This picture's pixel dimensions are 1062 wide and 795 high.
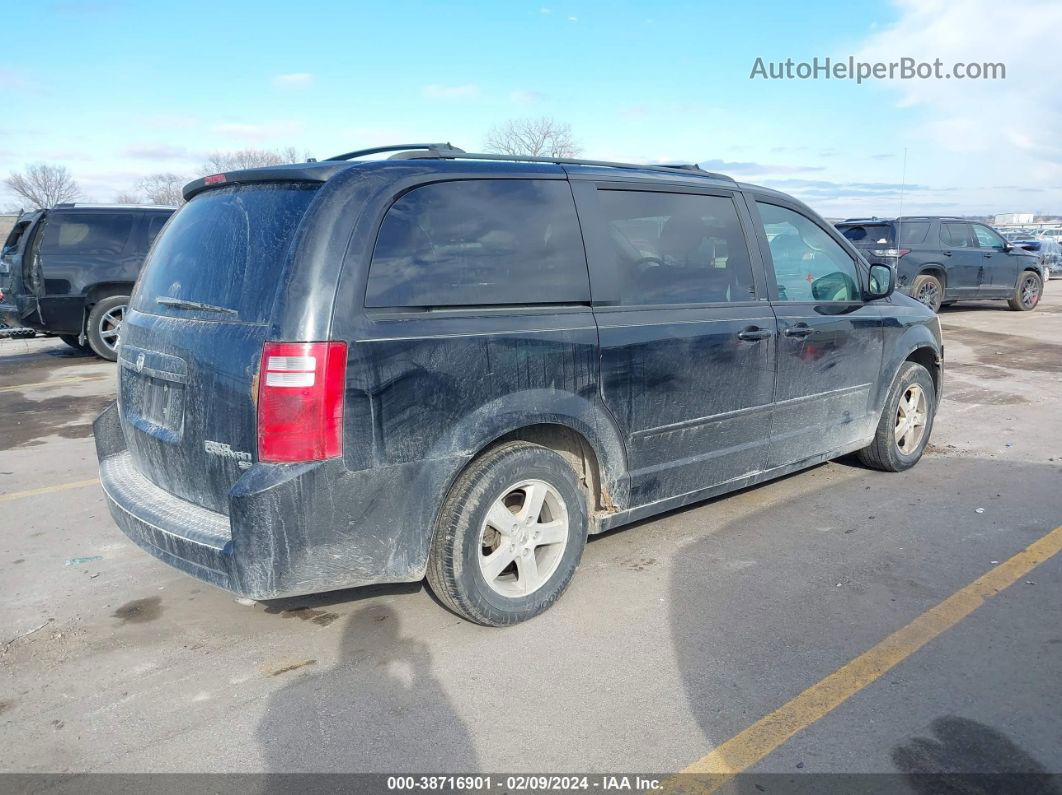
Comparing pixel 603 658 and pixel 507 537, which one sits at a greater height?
pixel 507 537

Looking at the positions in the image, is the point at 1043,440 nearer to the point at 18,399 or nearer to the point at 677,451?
the point at 677,451

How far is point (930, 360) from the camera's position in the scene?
5859 millimetres

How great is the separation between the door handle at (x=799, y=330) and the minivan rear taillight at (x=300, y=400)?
8.65 ft

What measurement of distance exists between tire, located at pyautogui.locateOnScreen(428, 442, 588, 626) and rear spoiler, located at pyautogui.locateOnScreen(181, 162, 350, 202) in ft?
4.12

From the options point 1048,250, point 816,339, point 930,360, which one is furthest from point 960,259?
point 1048,250

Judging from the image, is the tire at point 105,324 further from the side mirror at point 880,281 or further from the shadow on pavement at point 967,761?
the shadow on pavement at point 967,761

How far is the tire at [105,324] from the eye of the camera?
1082cm

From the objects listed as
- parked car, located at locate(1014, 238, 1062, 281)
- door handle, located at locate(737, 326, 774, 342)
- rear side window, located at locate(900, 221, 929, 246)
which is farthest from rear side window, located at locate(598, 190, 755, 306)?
parked car, located at locate(1014, 238, 1062, 281)

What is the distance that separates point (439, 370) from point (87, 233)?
31.2 ft

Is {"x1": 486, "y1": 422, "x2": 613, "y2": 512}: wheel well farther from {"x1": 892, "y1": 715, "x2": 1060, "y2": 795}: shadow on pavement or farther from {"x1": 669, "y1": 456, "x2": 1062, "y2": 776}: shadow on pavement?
{"x1": 892, "y1": 715, "x2": 1060, "y2": 795}: shadow on pavement

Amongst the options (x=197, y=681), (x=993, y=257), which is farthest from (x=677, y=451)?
(x=993, y=257)

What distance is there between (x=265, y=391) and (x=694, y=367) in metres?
2.10

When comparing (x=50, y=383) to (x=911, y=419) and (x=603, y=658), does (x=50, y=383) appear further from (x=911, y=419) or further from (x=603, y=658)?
(x=911, y=419)

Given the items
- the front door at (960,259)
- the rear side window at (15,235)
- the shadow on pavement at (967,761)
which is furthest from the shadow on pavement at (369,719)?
the front door at (960,259)
